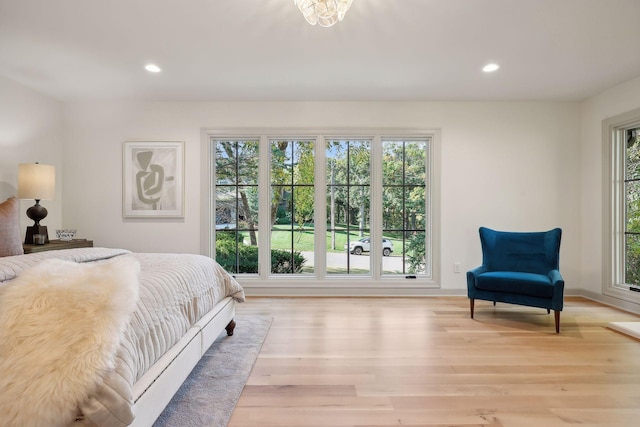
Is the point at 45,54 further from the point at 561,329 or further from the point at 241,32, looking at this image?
the point at 561,329

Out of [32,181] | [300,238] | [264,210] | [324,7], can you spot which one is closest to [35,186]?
[32,181]

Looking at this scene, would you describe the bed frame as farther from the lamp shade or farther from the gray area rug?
the lamp shade

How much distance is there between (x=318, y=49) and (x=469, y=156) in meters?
2.49

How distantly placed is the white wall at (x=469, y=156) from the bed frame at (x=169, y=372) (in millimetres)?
2201

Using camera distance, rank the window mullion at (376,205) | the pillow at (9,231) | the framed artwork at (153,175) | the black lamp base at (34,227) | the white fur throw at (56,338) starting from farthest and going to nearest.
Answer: the window mullion at (376,205), the framed artwork at (153,175), the black lamp base at (34,227), the pillow at (9,231), the white fur throw at (56,338)

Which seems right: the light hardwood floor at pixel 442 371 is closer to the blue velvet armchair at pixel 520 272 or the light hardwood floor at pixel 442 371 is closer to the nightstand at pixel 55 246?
the blue velvet armchair at pixel 520 272

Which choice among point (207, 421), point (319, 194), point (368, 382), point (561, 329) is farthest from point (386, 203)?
point (207, 421)

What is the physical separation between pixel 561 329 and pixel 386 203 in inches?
88.5

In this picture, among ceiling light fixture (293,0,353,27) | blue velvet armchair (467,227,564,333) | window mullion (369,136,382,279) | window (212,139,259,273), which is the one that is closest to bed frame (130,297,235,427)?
window (212,139,259,273)

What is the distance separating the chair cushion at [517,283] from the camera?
2945 millimetres

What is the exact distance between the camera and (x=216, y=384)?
1.98 metres

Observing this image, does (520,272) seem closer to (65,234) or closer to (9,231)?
(9,231)

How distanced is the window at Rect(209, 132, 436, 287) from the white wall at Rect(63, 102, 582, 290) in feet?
0.81

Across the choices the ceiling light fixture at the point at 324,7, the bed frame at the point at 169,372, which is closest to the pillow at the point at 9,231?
the bed frame at the point at 169,372
